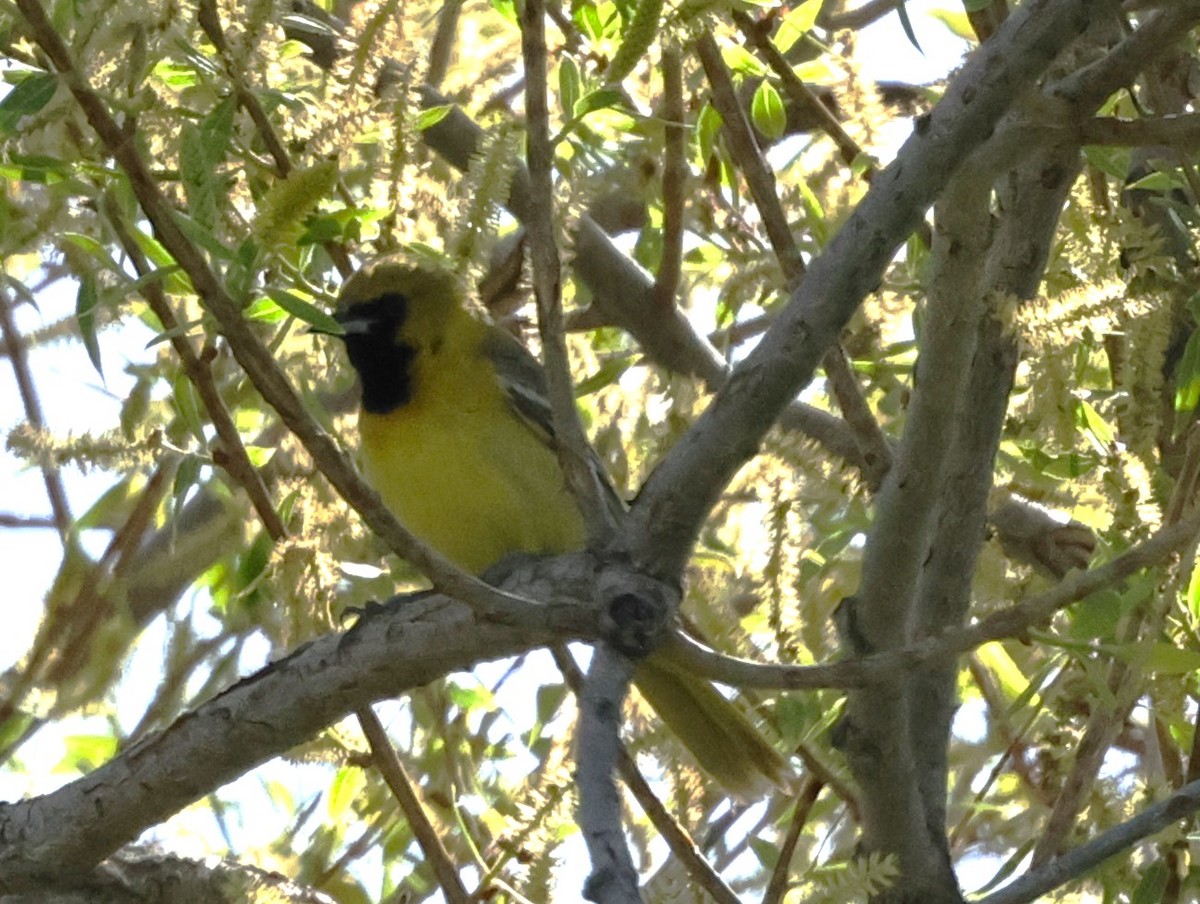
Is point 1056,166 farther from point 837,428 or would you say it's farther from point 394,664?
point 394,664

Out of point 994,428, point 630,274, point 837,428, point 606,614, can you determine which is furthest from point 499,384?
point 606,614

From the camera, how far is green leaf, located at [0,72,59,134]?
1.99 metres

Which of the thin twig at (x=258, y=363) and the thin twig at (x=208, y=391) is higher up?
the thin twig at (x=208, y=391)

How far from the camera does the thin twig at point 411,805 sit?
7.78 ft

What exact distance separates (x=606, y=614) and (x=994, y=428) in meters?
0.87

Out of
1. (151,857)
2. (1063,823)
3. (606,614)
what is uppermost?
(151,857)

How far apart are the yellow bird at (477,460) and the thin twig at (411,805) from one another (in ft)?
2.26

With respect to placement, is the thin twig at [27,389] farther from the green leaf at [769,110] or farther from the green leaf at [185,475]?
the green leaf at [769,110]

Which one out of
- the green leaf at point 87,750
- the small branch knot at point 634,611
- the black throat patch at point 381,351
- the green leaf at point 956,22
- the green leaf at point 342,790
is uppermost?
the black throat patch at point 381,351

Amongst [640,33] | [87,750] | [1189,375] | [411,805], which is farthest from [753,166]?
[87,750]

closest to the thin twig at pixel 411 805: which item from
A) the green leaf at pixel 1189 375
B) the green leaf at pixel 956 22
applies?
the green leaf at pixel 1189 375

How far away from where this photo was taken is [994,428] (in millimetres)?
2477

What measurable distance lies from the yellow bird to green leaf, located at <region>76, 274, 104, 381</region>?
28.6 inches

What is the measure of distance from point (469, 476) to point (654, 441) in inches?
17.6
